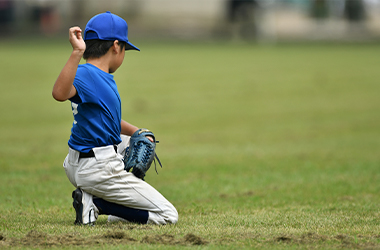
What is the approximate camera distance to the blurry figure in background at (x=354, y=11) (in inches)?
2422

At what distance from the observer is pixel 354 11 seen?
6172 cm

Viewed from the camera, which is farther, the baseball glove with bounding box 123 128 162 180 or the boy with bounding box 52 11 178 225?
the baseball glove with bounding box 123 128 162 180

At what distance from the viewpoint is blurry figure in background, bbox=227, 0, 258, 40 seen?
2206 inches

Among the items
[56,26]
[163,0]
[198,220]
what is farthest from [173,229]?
[163,0]

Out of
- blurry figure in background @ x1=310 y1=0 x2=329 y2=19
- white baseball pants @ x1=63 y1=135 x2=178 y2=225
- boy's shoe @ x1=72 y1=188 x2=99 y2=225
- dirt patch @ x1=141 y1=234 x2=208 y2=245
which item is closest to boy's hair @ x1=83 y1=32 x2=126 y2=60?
white baseball pants @ x1=63 y1=135 x2=178 y2=225

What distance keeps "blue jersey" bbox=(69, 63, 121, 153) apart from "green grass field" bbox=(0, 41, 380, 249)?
29.5 inches

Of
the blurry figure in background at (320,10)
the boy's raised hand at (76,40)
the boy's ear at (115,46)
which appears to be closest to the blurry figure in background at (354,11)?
the blurry figure in background at (320,10)

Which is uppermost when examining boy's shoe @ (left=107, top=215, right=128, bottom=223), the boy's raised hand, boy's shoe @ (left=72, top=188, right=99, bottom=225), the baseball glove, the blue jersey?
the boy's raised hand

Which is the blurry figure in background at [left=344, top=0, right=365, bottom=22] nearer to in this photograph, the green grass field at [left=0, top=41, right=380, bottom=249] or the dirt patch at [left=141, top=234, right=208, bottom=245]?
the green grass field at [left=0, top=41, right=380, bottom=249]

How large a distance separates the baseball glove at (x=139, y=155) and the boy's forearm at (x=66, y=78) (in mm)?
896

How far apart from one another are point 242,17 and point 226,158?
52480 mm

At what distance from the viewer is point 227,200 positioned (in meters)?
6.30

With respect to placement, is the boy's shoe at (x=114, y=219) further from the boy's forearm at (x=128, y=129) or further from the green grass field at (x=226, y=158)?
the boy's forearm at (x=128, y=129)

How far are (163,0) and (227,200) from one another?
56.5 meters
